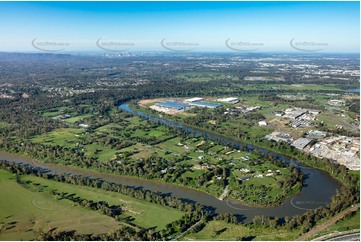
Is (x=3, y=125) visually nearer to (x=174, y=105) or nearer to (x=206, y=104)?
(x=174, y=105)

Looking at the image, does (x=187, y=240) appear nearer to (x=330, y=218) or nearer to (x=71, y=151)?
(x=330, y=218)

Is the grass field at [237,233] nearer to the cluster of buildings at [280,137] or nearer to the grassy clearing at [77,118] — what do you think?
the cluster of buildings at [280,137]

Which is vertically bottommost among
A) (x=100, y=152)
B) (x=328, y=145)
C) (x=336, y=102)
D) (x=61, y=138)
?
(x=100, y=152)

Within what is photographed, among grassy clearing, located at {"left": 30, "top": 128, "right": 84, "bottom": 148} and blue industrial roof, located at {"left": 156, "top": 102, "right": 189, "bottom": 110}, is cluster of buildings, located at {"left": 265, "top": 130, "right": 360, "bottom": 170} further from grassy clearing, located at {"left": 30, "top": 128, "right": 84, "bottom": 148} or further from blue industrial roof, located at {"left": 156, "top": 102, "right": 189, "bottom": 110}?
grassy clearing, located at {"left": 30, "top": 128, "right": 84, "bottom": 148}

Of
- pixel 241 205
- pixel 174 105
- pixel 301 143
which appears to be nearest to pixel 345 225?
pixel 241 205

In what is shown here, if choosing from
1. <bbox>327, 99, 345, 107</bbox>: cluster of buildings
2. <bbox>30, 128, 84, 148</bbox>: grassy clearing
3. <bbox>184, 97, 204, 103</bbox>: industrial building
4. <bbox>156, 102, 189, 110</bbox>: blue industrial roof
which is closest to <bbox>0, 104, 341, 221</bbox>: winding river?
<bbox>30, 128, 84, 148</bbox>: grassy clearing

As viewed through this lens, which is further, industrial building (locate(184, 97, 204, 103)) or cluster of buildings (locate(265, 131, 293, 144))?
industrial building (locate(184, 97, 204, 103))

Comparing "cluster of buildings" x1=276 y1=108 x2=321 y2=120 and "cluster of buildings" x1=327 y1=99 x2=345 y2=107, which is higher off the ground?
"cluster of buildings" x1=327 y1=99 x2=345 y2=107
